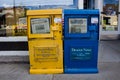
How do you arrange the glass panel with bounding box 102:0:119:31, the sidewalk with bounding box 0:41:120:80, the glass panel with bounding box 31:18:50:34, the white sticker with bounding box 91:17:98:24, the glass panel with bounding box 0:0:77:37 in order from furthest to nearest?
the glass panel with bounding box 102:0:119:31
the glass panel with bounding box 0:0:77:37
the glass panel with bounding box 31:18:50:34
the white sticker with bounding box 91:17:98:24
the sidewalk with bounding box 0:41:120:80

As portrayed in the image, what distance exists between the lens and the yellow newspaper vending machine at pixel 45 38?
316 inches

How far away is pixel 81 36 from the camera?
8.03 meters

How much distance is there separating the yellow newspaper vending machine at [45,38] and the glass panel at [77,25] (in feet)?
0.85

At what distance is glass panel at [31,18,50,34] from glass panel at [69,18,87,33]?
1.79 feet

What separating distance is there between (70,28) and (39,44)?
82cm

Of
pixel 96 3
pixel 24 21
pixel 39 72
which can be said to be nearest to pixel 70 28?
pixel 39 72

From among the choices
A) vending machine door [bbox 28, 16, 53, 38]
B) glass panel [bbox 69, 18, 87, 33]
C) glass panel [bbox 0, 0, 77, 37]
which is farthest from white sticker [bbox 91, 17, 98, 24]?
glass panel [bbox 0, 0, 77, 37]

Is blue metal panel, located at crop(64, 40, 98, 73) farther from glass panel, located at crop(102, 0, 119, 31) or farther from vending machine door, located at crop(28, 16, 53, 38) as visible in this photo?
glass panel, located at crop(102, 0, 119, 31)

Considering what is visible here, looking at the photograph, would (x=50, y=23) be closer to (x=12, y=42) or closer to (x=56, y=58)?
(x=56, y=58)

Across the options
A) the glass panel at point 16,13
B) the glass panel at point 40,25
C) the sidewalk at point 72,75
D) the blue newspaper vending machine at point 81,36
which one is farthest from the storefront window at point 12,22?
the blue newspaper vending machine at point 81,36

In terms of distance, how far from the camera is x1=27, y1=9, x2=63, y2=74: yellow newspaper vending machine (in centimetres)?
803

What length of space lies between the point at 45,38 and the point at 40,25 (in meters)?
0.33

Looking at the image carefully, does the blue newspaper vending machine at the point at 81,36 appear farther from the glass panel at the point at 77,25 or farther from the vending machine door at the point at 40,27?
the vending machine door at the point at 40,27

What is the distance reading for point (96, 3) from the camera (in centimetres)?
1388
